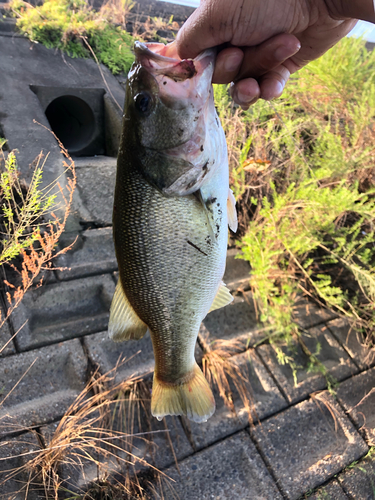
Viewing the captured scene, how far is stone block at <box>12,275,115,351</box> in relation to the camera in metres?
2.43

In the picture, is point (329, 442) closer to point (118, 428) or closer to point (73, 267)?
point (118, 428)

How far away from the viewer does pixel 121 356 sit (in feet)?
8.41

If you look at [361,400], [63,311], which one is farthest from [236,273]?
[63,311]

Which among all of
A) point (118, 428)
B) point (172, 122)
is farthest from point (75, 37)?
point (118, 428)

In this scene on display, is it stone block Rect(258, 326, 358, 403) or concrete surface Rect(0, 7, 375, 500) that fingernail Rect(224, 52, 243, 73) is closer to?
concrete surface Rect(0, 7, 375, 500)

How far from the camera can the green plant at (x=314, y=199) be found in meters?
2.90

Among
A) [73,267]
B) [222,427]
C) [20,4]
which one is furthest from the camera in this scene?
[20,4]

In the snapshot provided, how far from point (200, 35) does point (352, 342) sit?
9.88 ft

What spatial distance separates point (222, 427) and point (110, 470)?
83 centimetres

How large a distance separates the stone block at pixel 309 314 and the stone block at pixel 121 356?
111 cm

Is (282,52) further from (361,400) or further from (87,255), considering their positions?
(361,400)

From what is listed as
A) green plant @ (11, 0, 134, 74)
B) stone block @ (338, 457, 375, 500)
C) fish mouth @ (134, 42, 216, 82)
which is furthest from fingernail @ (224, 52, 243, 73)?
green plant @ (11, 0, 134, 74)

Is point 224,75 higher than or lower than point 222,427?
higher

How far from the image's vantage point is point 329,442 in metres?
2.53
